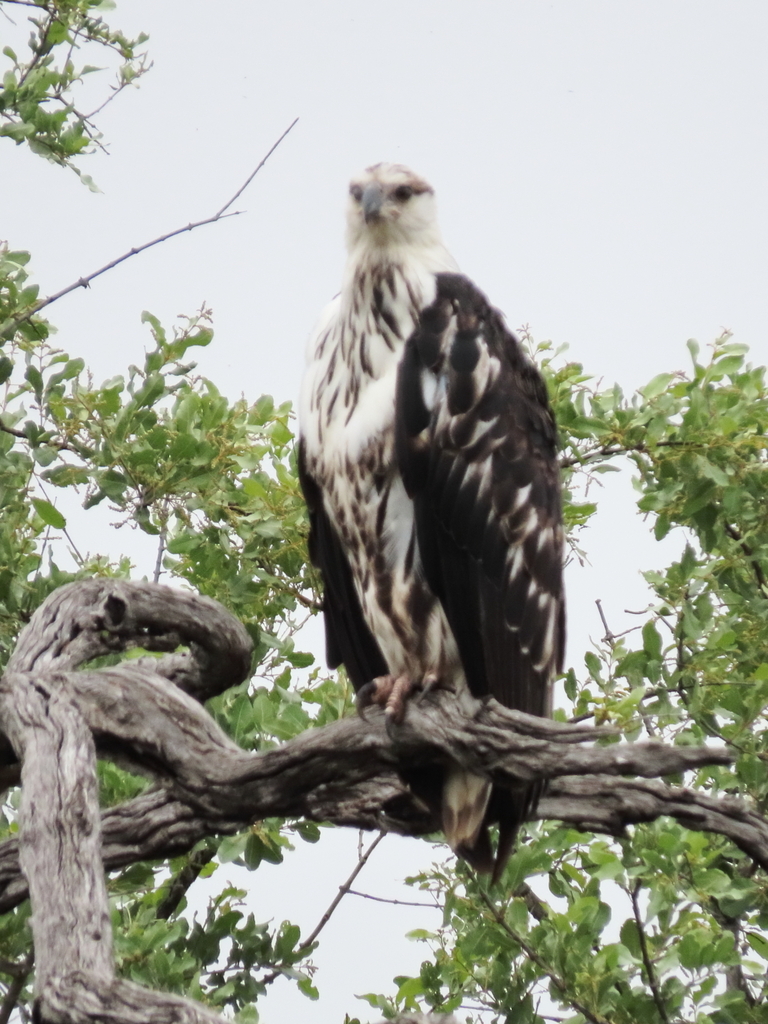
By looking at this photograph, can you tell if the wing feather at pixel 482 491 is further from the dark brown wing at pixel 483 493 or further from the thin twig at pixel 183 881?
the thin twig at pixel 183 881

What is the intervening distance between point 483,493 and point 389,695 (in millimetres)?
741

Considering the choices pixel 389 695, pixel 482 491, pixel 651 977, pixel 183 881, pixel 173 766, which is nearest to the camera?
pixel 173 766

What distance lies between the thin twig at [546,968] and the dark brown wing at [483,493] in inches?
20.9

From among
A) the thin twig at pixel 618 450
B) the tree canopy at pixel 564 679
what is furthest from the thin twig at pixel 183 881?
the thin twig at pixel 618 450

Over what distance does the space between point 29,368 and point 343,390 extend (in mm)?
1331

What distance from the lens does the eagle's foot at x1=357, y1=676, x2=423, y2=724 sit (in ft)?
11.2

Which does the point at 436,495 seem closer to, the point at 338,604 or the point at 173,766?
the point at 338,604

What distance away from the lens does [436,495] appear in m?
3.82

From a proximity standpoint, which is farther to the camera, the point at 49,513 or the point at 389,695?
the point at 49,513

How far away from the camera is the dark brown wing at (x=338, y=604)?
4.15 m

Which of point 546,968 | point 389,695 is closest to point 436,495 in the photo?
point 389,695

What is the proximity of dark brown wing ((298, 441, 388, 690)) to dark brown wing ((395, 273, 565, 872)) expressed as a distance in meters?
0.42

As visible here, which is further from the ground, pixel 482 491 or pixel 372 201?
pixel 372 201

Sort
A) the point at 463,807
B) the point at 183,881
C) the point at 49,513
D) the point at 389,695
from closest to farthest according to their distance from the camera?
1. the point at 389,695
2. the point at 463,807
3. the point at 49,513
4. the point at 183,881
